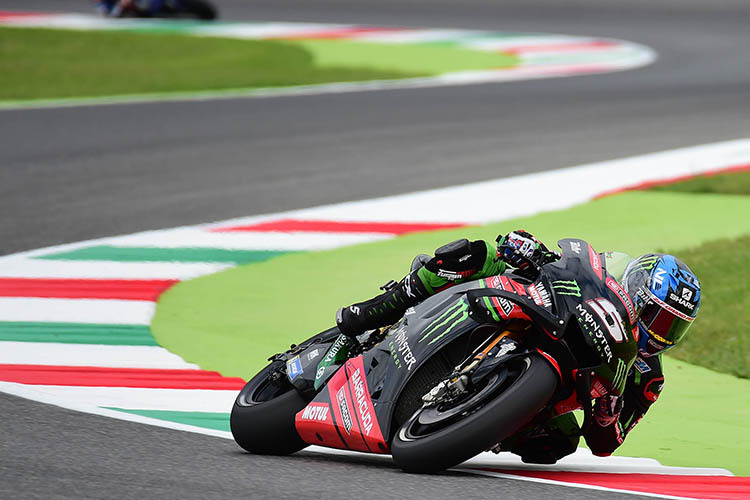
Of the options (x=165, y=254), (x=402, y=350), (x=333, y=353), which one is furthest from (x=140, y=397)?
(x=165, y=254)

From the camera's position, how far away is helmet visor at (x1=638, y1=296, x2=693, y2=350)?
473 centimetres

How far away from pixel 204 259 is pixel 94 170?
11.7 feet

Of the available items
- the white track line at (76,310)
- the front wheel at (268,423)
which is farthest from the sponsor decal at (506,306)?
the white track line at (76,310)

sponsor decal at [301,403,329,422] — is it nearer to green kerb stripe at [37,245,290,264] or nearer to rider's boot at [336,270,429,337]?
rider's boot at [336,270,429,337]

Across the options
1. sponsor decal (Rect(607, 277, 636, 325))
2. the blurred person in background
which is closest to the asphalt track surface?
sponsor decal (Rect(607, 277, 636, 325))

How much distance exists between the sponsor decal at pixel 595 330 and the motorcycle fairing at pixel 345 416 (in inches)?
33.0

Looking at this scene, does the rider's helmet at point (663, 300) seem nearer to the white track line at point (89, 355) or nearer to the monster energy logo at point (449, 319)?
the monster energy logo at point (449, 319)

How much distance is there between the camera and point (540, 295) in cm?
470

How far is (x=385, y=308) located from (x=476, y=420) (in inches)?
33.0

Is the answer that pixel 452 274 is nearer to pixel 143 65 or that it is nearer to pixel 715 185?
pixel 715 185

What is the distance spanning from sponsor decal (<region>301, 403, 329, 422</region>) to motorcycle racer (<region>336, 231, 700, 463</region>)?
13.1 inches

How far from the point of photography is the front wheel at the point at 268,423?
16.5 feet

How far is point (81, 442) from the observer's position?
15.4 feet

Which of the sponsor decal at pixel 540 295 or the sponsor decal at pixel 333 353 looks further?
the sponsor decal at pixel 333 353
